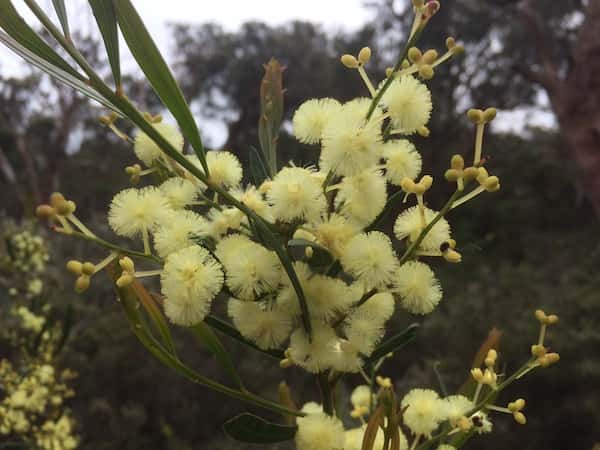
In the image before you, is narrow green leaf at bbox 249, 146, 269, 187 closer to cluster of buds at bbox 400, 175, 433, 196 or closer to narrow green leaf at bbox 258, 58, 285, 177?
narrow green leaf at bbox 258, 58, 285, 177

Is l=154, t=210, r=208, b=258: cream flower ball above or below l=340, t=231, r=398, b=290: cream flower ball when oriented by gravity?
above

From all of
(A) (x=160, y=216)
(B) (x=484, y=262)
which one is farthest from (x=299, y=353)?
(B) (x=484, y=262)

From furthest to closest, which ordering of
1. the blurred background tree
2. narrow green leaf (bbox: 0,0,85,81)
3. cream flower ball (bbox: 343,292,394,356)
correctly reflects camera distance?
the blurred background tree
cream flower ball (bbox: 343,292,394,356)
narrow green leaf (bbox: 0,0,85,81)

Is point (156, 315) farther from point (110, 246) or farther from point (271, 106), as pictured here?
point (271, 106)

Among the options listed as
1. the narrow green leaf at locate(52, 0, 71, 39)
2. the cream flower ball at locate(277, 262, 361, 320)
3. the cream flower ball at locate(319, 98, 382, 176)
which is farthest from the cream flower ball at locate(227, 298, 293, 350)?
the narrow green leaf at locate(52, 0, 71, 39)

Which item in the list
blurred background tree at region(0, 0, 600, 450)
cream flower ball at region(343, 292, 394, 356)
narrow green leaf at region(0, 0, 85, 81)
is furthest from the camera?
blurred background tree at region(0, 0, 600, 450)

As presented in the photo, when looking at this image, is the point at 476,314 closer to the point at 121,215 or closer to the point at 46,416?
the point at 46,416
